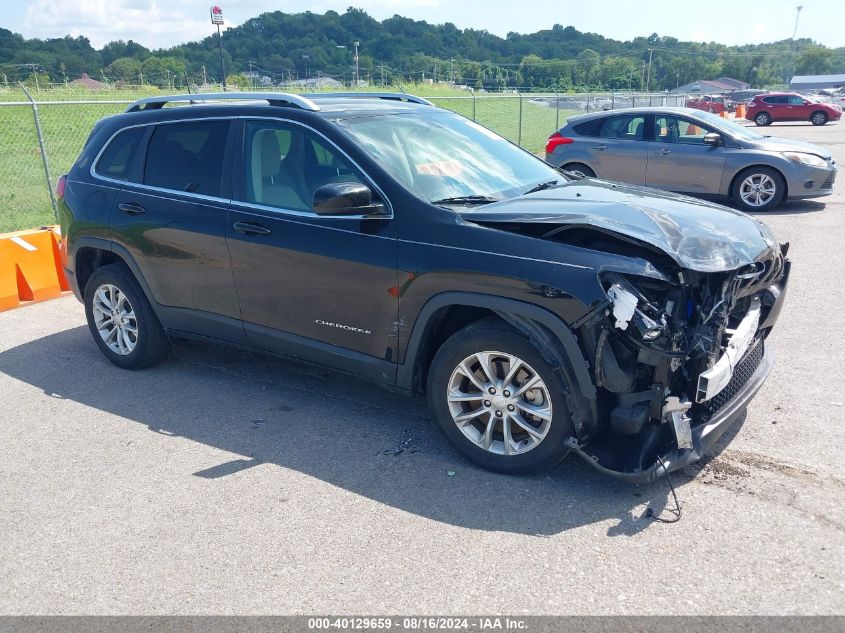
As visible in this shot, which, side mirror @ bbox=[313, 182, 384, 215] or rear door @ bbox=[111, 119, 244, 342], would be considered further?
rear door @ bbox=[111, 119, 244, 342]

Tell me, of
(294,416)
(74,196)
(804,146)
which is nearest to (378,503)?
(294,416)

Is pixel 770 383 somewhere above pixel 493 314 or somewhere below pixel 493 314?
below

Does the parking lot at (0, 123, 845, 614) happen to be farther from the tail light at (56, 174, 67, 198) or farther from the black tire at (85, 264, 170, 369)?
the tail light at (56, 174, 67, 198)

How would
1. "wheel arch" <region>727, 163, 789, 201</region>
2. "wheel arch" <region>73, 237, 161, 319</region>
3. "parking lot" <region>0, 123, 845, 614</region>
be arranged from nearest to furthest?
1. "parking lot" <region>0, 123, 845, 614</region>
2. "wheel arch" <region>73, 237, 161, 319</region>
3. "wheel arch" <region>727, 163, 789, 201</region>

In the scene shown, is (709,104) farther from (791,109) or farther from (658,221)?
(658,221)

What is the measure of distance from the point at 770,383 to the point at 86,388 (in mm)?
4823

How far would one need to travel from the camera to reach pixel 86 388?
17.6 ft

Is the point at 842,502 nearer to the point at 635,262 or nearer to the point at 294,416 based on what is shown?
the point at 635,262

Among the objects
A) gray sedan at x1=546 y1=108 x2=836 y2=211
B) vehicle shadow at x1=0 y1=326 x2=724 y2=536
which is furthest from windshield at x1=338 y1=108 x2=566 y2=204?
gray sedan at x1=546 y1=108 x2=836 y2=211

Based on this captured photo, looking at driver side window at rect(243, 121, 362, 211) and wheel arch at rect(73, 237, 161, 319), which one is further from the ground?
driver side window at rect(243, 121, 362, 211)

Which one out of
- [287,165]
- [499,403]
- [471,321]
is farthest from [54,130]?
[499,403]

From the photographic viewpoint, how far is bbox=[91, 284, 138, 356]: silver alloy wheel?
5570 millimetres

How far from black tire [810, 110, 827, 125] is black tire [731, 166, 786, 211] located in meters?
29.0

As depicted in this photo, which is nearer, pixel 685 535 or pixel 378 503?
pixel 685 535
